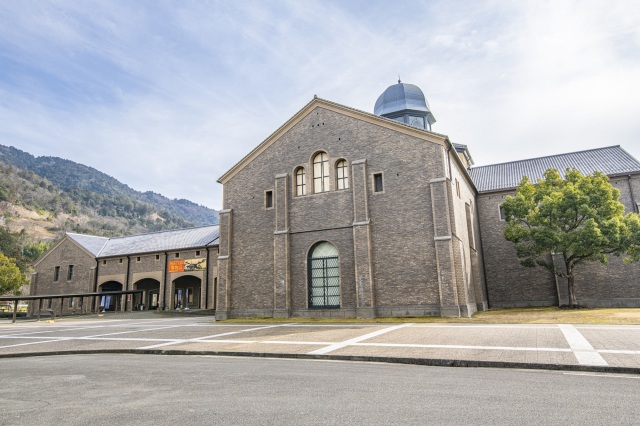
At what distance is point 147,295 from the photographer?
1663 inches

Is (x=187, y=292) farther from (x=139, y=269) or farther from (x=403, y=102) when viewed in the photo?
(x=403, y=102)

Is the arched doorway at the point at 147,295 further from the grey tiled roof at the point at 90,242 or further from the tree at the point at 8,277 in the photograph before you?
the tree at the point at 8,277

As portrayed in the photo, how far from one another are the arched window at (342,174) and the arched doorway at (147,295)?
26241 mm

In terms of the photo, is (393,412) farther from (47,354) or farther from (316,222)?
(316,222)

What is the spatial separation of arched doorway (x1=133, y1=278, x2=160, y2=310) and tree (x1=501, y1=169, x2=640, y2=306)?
33574 millimetres

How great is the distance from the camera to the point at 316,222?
23.2m

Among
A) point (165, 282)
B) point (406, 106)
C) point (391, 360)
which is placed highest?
point (406, 106)

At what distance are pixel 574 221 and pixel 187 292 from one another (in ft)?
110

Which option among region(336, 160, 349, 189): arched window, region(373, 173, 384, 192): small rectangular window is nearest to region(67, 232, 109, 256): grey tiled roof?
region(336, 160, 349, 189): arched window

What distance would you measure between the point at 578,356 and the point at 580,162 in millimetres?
27987

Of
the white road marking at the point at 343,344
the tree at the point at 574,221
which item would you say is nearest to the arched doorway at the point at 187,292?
the tree at the point at 574,221

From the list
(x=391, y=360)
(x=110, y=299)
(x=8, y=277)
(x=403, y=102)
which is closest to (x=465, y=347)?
(x=391, y=360)

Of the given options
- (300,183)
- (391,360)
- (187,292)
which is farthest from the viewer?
(187,292)

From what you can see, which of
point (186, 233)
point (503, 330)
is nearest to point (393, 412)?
point (503, 330)
